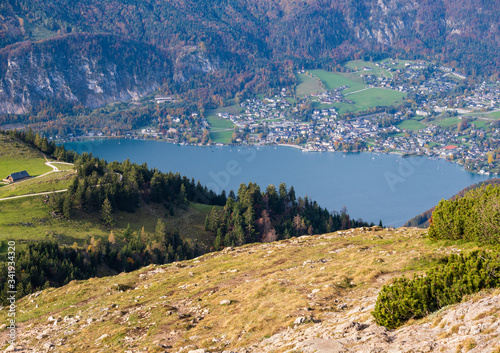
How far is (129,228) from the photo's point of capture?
2197 inches

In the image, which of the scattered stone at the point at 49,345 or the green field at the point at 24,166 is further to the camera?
the green field at the point at 24,166

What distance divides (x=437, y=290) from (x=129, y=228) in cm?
4593

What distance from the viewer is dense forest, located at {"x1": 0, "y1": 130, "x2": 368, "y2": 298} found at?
42344mm

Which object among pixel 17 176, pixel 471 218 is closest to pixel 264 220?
pixel 17 176

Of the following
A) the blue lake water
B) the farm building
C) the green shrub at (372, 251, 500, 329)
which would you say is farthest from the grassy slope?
the blue lake water

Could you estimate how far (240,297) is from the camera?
851 inches

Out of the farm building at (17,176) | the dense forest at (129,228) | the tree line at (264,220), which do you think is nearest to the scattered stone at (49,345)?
the dense forest at (129,228)

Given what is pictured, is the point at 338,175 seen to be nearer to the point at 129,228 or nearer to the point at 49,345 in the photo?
the point at 129,228

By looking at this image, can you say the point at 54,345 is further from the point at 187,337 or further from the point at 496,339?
the point at 496,339

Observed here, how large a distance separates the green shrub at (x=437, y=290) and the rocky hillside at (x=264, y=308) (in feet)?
1.46

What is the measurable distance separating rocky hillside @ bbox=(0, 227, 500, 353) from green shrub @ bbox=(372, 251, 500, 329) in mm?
444

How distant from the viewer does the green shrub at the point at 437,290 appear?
46.9 feet

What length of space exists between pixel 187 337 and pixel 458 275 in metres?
10.1

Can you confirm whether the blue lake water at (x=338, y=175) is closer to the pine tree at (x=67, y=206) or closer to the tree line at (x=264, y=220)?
the tree line at (x=264, y=220)
